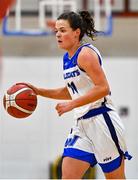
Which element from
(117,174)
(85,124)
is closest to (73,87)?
(85,124)

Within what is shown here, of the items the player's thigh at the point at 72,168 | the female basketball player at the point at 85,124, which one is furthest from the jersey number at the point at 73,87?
the player's thigh at the point at 72,168

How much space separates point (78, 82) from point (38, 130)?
5.15 m

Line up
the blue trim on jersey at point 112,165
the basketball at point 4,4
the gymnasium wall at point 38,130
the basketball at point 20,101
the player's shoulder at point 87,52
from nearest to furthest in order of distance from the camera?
1. the basketball at point 4,4
2. the player's shoulder at point 87,52
3. the blue trim on jersey at point 112,165
4. the basketball at point 20,101
5. the gymnasium wall at point 38,130

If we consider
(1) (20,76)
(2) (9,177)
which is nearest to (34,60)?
(1) (20,76)

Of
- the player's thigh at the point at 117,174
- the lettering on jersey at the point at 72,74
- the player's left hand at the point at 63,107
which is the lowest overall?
the player's thigh at the point at 117,174

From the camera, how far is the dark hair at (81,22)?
3.91m

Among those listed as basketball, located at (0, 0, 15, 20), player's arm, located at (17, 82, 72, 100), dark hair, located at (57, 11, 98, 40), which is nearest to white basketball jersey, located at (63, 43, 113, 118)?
dark hair, located at (57, 11, 98, 40)

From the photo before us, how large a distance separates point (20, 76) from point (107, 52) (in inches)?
76.1

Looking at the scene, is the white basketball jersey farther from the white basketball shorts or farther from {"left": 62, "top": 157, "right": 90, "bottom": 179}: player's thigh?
{"left": 62, "top": 157, "right": 90, "bottom": 179}: player's thigh

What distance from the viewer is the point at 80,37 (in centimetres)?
399

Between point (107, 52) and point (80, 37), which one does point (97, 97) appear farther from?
point (107, 52)

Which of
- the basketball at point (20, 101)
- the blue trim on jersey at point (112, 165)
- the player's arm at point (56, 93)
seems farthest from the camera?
the player's arm at point (56, 93)

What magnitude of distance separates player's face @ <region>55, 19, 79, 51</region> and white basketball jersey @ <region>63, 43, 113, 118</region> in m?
0.08

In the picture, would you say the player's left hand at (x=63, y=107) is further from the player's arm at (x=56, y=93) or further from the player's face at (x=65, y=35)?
the player's arm at (x=56, y=93)
